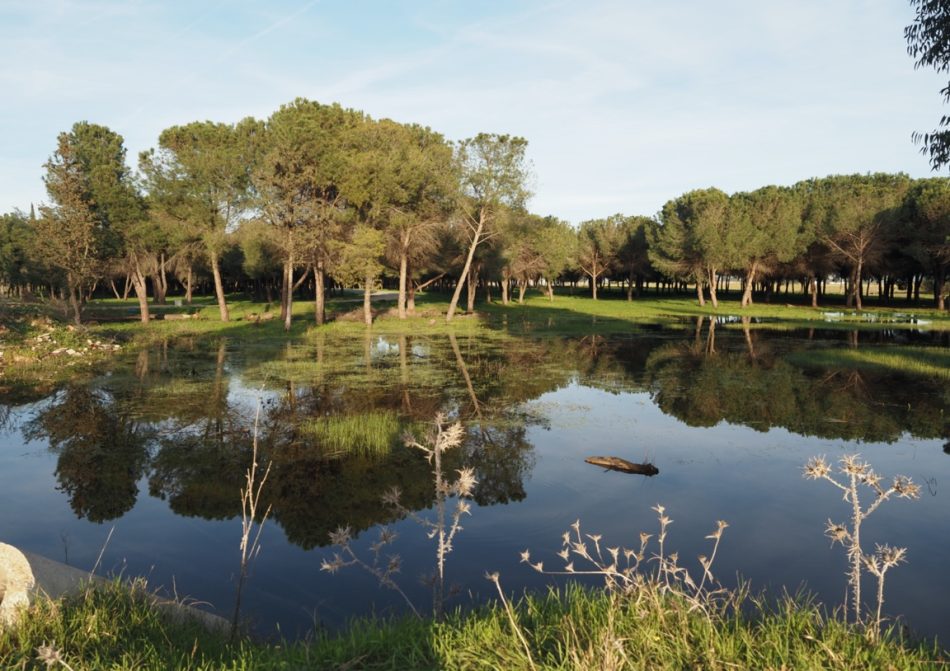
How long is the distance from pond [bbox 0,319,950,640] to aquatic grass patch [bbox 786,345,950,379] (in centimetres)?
177

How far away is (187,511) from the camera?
1115 centimetres

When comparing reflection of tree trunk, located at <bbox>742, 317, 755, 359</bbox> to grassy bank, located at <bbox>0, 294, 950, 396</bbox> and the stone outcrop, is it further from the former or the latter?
the stone outcrop

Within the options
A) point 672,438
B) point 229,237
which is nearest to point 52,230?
point 229,237

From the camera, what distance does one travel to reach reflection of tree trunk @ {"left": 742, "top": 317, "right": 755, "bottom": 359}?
33.1m

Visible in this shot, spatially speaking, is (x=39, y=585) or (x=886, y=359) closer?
(x=39, y=585)

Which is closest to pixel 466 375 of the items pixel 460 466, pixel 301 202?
pixel 460 466

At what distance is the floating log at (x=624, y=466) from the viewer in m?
13.6

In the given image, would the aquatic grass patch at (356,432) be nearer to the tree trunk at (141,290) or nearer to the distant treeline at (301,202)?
the distant treeline at (301,202)

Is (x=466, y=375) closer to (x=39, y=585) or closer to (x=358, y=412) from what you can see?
(x=358, y=412)

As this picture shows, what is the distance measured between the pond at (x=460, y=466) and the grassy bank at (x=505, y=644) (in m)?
1.10

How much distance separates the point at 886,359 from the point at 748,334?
14.2m

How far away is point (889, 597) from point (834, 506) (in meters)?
3.73

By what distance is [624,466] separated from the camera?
1374cm

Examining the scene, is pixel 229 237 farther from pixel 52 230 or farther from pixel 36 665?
pixel 36 665
